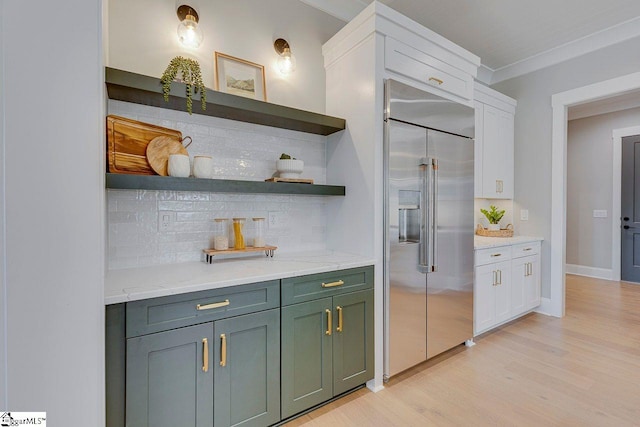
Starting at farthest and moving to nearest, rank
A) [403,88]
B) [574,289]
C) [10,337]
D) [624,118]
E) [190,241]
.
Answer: [624,118] → [574,289] → [403,88] → [190,241] → [10,337]

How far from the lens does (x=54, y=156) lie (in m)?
1.04

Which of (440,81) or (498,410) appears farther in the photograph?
(440,81)

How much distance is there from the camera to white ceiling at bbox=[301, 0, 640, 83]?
109 inches

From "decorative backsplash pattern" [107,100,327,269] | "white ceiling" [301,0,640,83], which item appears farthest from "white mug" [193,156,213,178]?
"white ceiling" [301,0,640,83]

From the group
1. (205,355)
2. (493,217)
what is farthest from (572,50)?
(205,355)

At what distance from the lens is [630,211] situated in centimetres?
503

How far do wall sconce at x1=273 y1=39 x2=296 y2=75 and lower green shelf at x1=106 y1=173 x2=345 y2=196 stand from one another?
40.0 inches

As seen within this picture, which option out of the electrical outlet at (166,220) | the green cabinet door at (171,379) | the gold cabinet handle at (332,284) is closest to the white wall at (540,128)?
the gold cabinet handle at (332,284)

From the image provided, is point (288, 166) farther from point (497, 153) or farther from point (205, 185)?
point (497, 153)

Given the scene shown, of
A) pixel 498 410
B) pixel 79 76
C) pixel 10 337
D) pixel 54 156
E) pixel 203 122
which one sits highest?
pixel 203 122

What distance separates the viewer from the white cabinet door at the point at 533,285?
11.1ft

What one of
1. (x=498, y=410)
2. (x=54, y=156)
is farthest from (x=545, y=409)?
(x=54, y=156)

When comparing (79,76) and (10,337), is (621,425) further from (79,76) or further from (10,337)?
(79,76)

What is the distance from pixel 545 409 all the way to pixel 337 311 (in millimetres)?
1408
